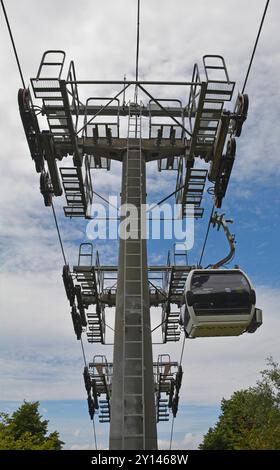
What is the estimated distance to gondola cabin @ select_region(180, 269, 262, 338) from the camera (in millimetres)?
10852

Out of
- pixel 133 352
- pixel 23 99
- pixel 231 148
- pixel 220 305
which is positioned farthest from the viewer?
pixel 133 352

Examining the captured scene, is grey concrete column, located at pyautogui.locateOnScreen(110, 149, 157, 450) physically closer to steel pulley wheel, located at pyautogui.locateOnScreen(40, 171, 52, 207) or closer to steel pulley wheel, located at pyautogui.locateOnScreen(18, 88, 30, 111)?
steel pulley wheel, located at pyautogui.locateOnScreen(40, 171, 52, 207)

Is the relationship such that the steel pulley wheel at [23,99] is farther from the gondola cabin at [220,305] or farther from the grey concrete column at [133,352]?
the gondola cabin at [220,305]

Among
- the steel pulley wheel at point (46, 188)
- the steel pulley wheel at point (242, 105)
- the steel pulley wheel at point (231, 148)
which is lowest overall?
the steel pulley wheel at point (46, 188)

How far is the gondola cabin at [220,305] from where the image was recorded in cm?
1085

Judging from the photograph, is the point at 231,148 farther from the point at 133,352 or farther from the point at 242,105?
the point at 133,352

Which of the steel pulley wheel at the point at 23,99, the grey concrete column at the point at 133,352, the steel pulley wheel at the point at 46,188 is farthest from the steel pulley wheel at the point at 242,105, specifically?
the steel pulley wheel at the point at 46,188

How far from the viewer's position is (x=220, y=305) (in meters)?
10.9

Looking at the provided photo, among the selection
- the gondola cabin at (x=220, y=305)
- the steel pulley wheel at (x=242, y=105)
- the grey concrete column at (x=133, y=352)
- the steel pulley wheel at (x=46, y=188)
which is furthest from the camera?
the steel pulley wheel at (x=46, y=188)

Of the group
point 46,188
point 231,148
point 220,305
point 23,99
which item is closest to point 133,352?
point 220,305

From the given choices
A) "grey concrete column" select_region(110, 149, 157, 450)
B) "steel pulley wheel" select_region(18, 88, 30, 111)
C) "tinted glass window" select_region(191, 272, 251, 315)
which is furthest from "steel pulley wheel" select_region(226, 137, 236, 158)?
"steel pulley wheel" select_region(18, 88, 30, 111)

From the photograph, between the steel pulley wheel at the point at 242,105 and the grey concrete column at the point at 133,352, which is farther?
the grey concrete column at the point at 133,352
